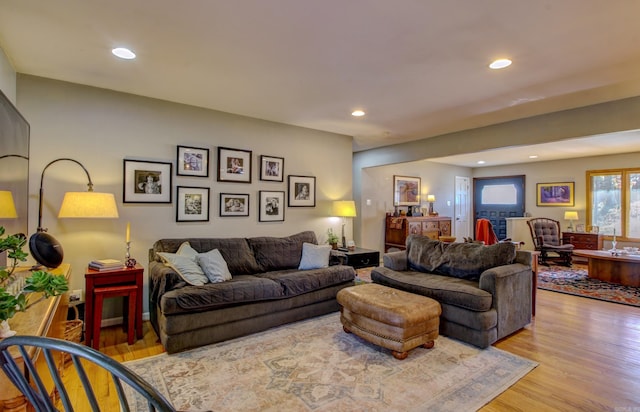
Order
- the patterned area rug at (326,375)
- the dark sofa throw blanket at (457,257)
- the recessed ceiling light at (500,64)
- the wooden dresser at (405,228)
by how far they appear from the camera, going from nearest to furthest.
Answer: the patterned area rug at (326,375) < the recessed ceiling light at (500,64) < the dark sofa throw blanket at (457,257) < the wooden dresser at (405,228)

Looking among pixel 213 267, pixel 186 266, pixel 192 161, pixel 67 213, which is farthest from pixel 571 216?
pixel 67 213

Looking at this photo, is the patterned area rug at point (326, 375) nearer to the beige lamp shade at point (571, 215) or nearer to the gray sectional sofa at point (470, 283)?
the gray sectional sofa at point (470, 283)

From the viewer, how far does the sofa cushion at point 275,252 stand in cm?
406

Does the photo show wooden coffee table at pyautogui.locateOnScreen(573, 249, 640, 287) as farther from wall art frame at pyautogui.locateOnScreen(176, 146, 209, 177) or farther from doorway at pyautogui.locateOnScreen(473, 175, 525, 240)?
wall art frame at pyautogui.locateOnScreen(176, 146, 209, 177)

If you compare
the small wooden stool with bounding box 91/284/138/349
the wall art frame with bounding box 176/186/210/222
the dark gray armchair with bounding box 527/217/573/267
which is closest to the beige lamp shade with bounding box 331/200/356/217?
the wall art frame with bounding box 176/186/210/222

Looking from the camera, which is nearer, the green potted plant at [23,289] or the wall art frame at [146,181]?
the green potted plant at [23,289]

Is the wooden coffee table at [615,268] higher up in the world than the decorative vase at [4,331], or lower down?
lower down

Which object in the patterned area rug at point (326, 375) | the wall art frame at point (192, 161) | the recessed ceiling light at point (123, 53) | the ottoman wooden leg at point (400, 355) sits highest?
the recessed ceiling light at point (123, 53)

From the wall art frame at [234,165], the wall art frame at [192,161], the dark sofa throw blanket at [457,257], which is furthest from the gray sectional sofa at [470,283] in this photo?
the wall art frame at [192,161]

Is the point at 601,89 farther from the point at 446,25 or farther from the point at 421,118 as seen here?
the point at 446,25

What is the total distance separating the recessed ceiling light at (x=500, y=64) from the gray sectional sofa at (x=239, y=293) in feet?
8.45

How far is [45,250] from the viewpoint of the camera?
2.63 m

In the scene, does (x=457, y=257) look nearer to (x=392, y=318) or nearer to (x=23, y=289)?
(x=392, y=318)

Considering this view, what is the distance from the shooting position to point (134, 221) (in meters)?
3.66
